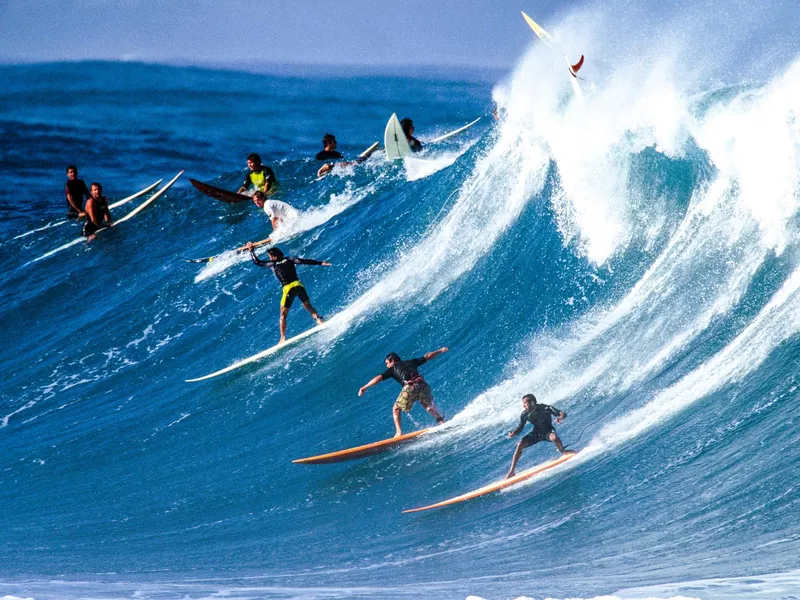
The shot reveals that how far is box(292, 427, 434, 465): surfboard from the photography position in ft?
29.7

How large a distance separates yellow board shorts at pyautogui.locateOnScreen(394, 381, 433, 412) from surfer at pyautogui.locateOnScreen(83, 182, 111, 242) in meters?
8.22

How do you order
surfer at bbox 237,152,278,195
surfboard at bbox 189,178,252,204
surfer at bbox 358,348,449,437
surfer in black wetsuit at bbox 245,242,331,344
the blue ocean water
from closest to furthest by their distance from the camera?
the blue ocean water
surfer at bbox 358,348,449,437
surfer in black wetsuit at bbox 245,242,331,344
surfer at bbox 237,152,278,195
surfboard at bbox 189,178,252,204

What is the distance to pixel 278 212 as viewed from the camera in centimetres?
1396

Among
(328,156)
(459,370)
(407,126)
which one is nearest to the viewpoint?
(459,370)

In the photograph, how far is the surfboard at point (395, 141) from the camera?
50.1 ft

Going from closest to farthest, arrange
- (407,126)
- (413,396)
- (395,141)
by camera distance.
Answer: (413,396) < (395,141) < (407,126)

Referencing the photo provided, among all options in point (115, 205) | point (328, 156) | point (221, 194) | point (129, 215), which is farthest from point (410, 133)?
point (115, 205)

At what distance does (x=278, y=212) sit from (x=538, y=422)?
22.3 feet


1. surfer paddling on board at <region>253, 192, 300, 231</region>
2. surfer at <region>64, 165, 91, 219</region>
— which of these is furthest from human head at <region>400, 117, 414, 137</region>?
surfer at <region>64, 165, 91, 219</region>

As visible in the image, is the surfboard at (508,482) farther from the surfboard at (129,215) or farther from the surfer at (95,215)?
the surfboard at (129,215)

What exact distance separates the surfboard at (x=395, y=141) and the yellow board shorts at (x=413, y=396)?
6.80 m

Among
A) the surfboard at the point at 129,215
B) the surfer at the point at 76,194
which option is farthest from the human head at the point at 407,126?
the surfer at the point at 76,194

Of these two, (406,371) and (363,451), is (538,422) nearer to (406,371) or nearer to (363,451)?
(406,371)

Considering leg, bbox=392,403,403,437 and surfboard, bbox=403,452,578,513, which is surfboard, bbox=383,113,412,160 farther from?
surfboard, bbox=403,452,578,513
